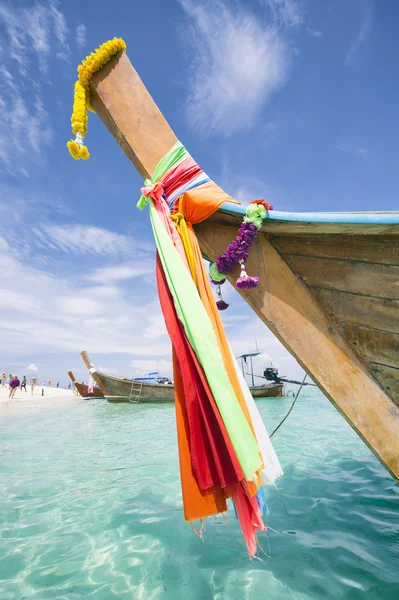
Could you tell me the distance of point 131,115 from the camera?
88.8 inches

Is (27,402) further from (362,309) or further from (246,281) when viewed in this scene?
(362,309)

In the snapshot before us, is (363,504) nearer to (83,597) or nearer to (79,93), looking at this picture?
(83,597)

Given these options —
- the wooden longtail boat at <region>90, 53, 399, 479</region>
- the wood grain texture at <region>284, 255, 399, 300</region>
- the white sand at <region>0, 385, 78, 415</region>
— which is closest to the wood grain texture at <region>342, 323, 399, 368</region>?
the wooden longtail boat at <region>90, 53, 399, 479</region>

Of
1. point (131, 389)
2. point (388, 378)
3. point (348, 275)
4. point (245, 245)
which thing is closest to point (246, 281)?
point (245, 245)

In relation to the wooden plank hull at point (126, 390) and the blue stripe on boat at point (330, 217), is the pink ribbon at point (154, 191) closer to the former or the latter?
the blue stripe on boat at point (330, 217)

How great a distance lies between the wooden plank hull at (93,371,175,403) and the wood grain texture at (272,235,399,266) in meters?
18.8

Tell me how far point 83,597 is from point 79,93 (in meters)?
3.61

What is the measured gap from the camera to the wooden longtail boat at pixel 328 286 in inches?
72.7

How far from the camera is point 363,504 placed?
10.9 ft

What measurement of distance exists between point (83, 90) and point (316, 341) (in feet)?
8.30

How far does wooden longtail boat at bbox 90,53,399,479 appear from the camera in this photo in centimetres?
185

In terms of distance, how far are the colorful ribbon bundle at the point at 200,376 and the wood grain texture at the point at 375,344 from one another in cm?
82

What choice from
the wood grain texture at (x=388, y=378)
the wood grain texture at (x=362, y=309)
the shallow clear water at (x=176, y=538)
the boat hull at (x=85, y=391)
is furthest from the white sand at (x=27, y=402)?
the wood grain texture at (x=388, y=378)

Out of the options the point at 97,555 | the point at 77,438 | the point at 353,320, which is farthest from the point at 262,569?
the point at 77,438
